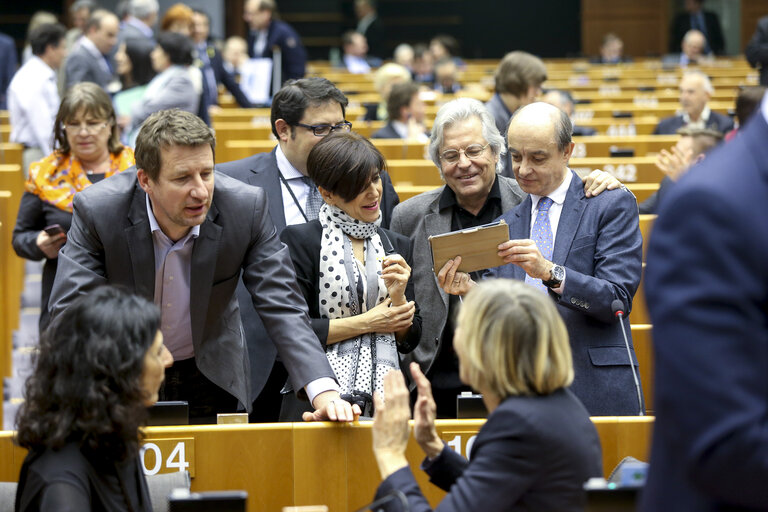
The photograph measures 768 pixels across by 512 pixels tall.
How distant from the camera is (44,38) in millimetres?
6836

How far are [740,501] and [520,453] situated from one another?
27.9 inches

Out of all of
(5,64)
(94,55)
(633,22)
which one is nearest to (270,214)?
(94,55)

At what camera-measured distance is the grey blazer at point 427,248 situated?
3.44 metres

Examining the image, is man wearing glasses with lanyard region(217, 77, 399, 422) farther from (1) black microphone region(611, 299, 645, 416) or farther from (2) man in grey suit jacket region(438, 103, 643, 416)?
(1) black microphone region(611, 299, 645, 416)

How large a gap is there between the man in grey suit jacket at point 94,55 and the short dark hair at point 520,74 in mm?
3241

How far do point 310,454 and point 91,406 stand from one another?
0.70 m

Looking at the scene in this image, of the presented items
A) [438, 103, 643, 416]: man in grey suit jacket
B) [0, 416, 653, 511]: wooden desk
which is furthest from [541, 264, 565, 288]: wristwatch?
[0, 416, 653, 511]: wooden desk

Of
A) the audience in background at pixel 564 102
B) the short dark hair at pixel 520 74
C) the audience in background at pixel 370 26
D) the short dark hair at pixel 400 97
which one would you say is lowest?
Result: the short dark hair at pixel 520 74

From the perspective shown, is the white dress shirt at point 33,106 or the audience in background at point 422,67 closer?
the white dress shirt at point 33,106

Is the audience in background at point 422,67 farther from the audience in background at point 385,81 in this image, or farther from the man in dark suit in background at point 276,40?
the audience in background at point 385,81

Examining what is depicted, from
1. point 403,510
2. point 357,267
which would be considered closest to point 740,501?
point 403,510

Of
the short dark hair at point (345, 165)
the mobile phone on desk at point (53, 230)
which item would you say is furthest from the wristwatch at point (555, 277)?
the mobile phone on desk at point (53, 230)

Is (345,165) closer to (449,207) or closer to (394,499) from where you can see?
(449,207)

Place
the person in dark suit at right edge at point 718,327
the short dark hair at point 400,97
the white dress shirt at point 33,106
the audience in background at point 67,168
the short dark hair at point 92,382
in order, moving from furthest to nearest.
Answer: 1. the short dark hair at point 400,97
2. the white dress shirt at point 33,106
3. the audience in background at point 67,168
4. the short dark hair at point 92,382
5. the person in dark suit at right edge at point 718,327
